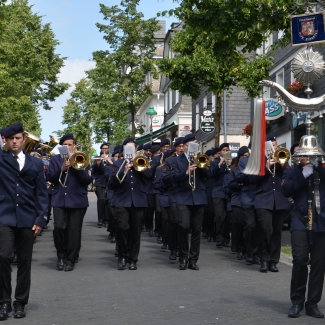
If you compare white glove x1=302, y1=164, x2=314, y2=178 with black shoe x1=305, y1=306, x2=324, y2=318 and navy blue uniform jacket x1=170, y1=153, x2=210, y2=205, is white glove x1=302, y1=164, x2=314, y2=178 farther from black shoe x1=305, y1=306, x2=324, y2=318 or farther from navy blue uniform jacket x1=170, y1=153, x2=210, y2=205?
navy blue uniform jacket x1=170, y1=153, x2=210, y2=205

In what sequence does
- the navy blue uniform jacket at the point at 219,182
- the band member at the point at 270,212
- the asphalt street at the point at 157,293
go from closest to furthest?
1. the asphalt street at the point at 157,293
2. the band member at the point at 270,212
3. the navy blue uniform jacket at the point at 219,182

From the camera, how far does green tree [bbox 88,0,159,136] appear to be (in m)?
46.7

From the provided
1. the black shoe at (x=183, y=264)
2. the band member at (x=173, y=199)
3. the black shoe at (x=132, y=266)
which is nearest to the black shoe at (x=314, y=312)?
the black shoe at (x=183, y=264)

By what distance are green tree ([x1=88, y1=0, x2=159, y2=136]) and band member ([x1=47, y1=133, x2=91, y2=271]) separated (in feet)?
107

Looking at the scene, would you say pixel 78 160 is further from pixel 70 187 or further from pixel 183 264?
pixel 183 264

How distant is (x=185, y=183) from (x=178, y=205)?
0.36m

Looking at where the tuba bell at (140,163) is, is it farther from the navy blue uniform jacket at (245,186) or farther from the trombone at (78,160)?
the navy blue uniform jacket at (245,186)

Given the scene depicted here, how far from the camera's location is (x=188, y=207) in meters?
14.1

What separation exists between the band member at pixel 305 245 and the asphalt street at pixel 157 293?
0.22 meters

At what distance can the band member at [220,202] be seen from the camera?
1817 cm

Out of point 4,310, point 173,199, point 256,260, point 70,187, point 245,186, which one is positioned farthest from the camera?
point 173,199

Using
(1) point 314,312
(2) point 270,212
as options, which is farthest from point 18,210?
(2) point 270,212

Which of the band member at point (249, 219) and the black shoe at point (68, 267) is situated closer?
the black shoe at point (68, 267)

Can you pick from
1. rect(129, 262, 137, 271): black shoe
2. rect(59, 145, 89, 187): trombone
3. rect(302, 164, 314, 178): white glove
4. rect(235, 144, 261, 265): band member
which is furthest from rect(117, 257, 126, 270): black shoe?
rect(302, 164, 314, 178): white glove
